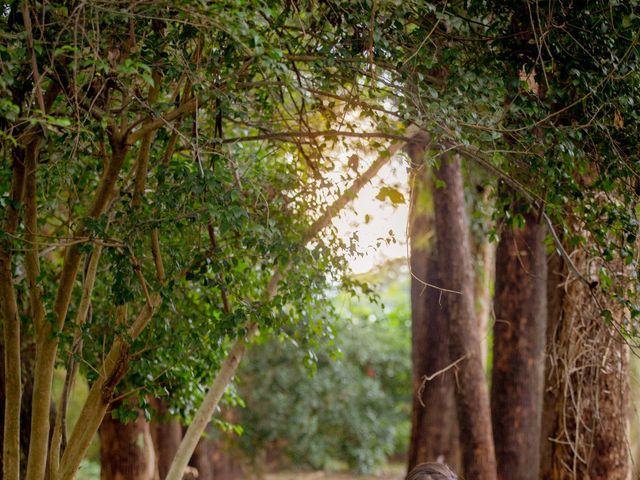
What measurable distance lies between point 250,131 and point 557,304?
3001mm

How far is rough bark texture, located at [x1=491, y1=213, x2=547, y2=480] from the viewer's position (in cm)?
821

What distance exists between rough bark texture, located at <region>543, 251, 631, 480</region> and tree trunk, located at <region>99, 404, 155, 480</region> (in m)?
4.07

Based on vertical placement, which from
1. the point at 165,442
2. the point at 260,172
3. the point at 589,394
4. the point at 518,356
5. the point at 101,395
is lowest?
the point at 165,442

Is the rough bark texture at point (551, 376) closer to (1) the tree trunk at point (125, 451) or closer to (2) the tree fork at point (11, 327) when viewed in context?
(1) the tree trunk at point (125, 451)

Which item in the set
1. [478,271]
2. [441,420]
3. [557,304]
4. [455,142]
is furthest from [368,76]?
[478,271]

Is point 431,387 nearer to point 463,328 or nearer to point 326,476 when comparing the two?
point 463,328

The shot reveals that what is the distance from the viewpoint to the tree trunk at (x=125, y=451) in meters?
8.11

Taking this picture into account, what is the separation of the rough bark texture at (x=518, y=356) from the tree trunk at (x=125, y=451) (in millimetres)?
3645

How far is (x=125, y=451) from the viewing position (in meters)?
8.12

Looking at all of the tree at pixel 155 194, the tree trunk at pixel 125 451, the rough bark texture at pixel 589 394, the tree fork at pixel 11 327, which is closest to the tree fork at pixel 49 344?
the tree at pixel 155 194

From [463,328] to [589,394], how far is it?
238cm

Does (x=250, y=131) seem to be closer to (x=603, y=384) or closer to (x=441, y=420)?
(x=603, y=384)

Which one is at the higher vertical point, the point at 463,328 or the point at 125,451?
the point at 463,328

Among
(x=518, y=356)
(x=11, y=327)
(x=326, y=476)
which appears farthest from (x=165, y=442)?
(x=326, y=476)
